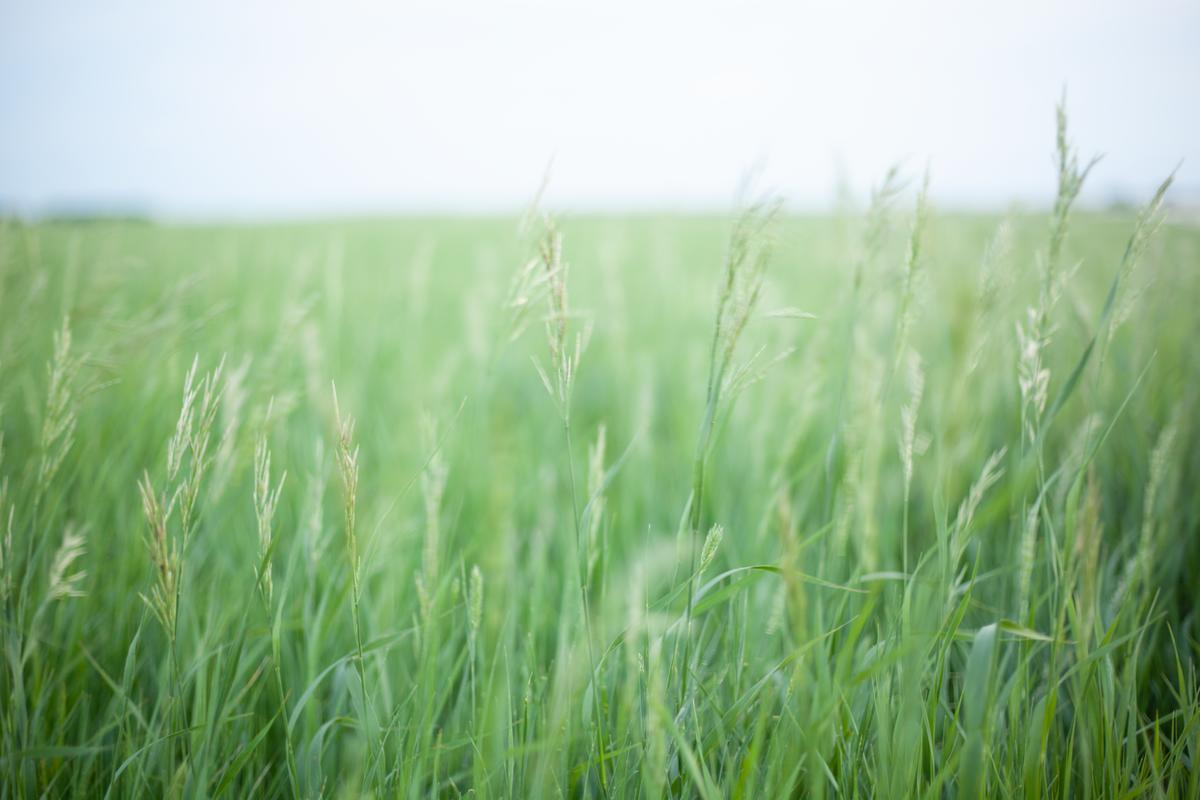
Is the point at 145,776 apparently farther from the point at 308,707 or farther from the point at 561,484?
the point at 561,484

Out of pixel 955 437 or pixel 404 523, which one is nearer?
pixel 955 437

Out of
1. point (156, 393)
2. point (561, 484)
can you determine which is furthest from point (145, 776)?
point (156, 393)

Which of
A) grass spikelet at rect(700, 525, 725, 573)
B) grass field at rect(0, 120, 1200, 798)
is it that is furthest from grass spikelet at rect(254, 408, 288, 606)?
grass spikelet at rect(700, 525, 725, 573)

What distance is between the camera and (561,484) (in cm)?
215

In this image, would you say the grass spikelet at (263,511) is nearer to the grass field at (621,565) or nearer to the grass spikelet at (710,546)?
the grass field at (621,565)

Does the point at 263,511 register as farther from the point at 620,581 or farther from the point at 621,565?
the point at 621,565

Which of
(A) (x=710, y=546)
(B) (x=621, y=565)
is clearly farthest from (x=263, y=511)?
(B) (x=621, y=565)

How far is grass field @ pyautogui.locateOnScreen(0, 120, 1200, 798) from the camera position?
0.84 metres

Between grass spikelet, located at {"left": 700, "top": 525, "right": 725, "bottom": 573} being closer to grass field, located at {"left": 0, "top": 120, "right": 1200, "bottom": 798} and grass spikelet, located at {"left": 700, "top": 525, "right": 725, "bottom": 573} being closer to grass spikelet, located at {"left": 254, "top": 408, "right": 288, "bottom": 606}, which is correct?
grass field, located at {"left": 0, "top": 120, "right": 1200, "bottom": 798}

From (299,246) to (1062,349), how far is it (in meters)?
7.30

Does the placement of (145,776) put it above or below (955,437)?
below

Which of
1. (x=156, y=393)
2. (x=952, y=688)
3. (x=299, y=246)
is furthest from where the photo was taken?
(x=299, y=246)

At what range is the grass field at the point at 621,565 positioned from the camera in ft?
2.74

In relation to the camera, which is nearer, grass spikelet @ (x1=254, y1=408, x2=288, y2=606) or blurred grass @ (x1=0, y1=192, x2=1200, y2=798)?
grass spikelet @ (x1=254, y1=408, x2=288, y2=606)
